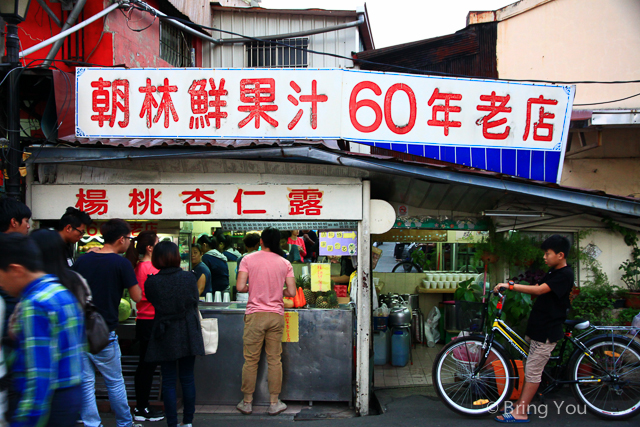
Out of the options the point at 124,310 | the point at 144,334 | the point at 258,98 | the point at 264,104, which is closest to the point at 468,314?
the point at 264,104

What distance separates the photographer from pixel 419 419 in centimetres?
529

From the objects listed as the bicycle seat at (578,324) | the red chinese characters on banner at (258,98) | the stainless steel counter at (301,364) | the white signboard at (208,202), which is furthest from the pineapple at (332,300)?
the bicycle seat at (578,324)

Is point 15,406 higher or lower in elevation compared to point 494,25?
lower

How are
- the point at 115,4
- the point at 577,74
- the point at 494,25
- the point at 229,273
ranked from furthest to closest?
1. the point at 494,25
2. the point at 577,74
3. the point at 229,273
4. the point at 115,4

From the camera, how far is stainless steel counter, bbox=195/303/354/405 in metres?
5.70

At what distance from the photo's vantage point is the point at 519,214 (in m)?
6.57

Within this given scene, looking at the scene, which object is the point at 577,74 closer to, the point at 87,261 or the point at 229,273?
the point at 229,273

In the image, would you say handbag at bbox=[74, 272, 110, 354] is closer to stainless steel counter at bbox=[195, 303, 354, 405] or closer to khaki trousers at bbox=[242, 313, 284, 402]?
khaki trousers at bbox=[242, 313, 284, 402]

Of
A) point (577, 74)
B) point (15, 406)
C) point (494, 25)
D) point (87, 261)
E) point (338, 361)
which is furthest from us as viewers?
point (494, 25)

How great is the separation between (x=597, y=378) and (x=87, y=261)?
17.8 feet

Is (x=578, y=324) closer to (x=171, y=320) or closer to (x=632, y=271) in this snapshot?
(x=632, y=271)

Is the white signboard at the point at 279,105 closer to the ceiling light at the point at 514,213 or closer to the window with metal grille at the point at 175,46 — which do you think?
the ceiling light at the point at 514,213

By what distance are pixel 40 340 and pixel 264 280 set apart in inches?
120

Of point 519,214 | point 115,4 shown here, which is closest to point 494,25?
point 519,214
